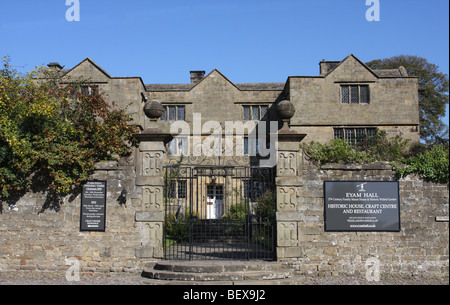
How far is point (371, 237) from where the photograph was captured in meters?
9.52

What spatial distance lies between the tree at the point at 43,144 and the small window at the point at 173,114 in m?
15.1

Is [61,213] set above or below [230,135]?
below

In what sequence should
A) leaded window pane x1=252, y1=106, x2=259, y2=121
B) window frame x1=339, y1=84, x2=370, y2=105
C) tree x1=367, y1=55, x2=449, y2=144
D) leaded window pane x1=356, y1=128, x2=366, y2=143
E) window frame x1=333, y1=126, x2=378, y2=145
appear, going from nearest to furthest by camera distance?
leaded window pane x1=356, y1=128, x2=366, y2=143 < window frame x1=333, y1=126, x2=378, y2=145 < window frame x1=339, y1=84, x2=370, y2=105 < leaded window pane x1=252, y1=106, x2=259, y2=121 < tree x1=367, y1=55, x2=449, y2=144

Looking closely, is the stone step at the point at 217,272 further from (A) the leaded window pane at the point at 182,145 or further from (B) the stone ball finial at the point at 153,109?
(A) the leaded window pane at the point at 182,145

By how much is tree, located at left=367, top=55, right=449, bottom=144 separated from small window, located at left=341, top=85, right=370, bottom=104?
1109 centimetres

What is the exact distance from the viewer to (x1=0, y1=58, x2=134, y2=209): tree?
9375 mm

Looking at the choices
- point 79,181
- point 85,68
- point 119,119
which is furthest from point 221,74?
point 79,181

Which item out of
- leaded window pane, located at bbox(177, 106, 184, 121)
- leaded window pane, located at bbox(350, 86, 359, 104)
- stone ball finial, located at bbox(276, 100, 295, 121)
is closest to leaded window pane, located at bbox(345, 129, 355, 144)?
leaded window pane, located at bbox(350, 86, 359, 104)

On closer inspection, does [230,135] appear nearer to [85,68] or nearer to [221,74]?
[221,74]

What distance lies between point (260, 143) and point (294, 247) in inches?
631

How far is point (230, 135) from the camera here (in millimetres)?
25266

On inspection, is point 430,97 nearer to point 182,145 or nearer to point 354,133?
point 354,133

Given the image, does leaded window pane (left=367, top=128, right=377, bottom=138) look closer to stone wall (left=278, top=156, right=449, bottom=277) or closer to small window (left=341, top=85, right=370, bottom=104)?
small window (left=341, top=85, right=370, bottom=104)

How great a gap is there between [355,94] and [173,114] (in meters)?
11.5
